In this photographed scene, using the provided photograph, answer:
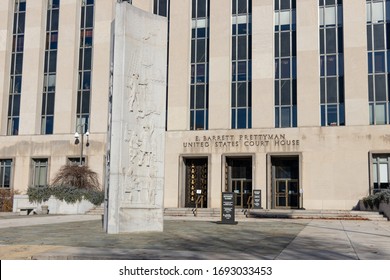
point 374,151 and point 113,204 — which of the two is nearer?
point 113,204

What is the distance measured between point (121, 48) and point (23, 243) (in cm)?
817

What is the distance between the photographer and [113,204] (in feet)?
58.7

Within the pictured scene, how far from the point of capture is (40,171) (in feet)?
152

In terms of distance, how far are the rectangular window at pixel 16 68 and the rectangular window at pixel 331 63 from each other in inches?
1141

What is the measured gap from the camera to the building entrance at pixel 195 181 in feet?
138

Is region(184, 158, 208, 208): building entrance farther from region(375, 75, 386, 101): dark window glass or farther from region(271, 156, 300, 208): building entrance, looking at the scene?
region(375, 75, 386, 101): dark window glass

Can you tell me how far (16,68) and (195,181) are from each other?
71.1ft

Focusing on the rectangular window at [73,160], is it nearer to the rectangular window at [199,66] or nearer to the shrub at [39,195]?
the shrub at [39,195]

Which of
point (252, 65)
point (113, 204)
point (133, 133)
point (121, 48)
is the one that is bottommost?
point (113, 204)

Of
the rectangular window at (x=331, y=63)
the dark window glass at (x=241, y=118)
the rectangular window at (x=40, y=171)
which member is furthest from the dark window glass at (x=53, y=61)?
the rectangular window at (x=331, y=63)

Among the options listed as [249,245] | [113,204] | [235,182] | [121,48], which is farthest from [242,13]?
[249,245]

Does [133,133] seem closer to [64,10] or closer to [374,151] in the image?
[374,151]

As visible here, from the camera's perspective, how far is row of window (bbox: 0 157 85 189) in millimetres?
Result: 45844

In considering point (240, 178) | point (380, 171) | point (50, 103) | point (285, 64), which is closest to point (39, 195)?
point (50, 103)
